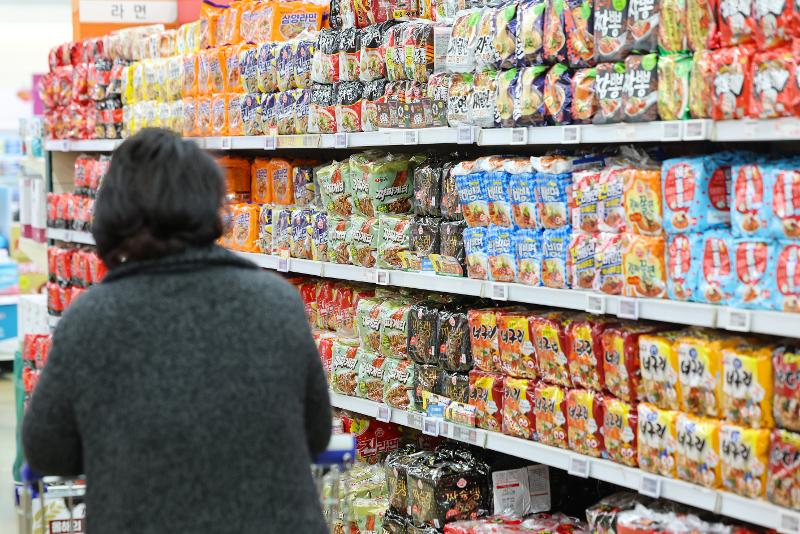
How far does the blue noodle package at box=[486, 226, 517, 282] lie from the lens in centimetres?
336

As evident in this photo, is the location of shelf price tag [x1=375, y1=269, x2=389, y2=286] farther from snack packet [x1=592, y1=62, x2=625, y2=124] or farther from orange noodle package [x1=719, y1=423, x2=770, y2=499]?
orange noodle package [x1=719, y1=423, x2=770, y2=499]

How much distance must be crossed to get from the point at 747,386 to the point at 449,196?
4.19 ft

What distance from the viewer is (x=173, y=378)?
1.95m

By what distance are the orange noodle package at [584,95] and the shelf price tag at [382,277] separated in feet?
3.60

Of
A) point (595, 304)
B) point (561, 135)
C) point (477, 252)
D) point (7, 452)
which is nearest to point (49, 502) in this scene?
point (477, 252)

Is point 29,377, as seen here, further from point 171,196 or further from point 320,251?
point 171,196

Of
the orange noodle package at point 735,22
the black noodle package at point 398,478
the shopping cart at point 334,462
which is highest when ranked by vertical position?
the orange noodle package at point 735,22

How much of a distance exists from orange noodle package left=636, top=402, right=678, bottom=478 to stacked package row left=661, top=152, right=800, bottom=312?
1.05ft

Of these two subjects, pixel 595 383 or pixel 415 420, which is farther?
pixel 415 420

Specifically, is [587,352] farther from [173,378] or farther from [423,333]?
[173,378]

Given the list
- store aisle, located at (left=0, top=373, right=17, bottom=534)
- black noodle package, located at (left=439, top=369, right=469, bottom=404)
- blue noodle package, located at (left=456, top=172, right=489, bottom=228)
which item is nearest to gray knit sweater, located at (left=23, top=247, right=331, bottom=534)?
blue noodle package, located at (left=456, top=172, right=489, bottom=228)

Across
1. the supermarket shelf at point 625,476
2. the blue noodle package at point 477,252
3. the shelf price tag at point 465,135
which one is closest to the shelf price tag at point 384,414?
the supermarket shelf at point 625,476

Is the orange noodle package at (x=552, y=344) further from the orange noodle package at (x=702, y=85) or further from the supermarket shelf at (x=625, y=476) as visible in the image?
the orange noodle package at (x=702, y=85)

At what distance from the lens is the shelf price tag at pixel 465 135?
3.44 metres
